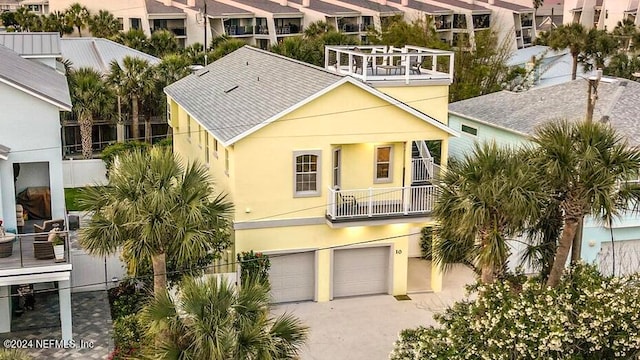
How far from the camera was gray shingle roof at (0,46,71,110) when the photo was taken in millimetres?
21703

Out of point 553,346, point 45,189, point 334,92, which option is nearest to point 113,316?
point 45,189

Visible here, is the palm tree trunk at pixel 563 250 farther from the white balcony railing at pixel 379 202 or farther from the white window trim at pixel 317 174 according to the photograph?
the white window trim at pixel 317 174

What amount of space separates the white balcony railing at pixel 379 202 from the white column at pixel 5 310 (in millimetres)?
9632

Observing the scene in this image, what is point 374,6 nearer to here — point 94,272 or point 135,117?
point 135,117

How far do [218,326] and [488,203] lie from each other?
6.25 meters

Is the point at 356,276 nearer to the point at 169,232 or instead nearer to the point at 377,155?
the point at 377,155

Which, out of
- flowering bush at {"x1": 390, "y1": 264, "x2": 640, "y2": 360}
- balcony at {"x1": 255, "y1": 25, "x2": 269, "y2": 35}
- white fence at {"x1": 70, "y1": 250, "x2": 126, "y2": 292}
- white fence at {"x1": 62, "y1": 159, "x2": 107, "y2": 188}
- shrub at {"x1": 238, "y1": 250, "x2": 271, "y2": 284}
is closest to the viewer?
flowering bush at {"x1": 390, "y1": 264, "x2": 640, "y2": 360}

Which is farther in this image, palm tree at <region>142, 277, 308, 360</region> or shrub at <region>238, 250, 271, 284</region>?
shrub at <region>238, 250, 271, 284</region>

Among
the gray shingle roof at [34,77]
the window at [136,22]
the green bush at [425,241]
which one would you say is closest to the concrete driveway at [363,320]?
→ the green bush at [425,241]

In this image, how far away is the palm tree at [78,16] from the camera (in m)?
73.0

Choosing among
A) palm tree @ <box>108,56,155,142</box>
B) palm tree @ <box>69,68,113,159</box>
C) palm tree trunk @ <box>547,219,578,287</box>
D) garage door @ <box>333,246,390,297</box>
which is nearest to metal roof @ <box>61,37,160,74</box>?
palm tree @ <box>108,56,155,142</box>

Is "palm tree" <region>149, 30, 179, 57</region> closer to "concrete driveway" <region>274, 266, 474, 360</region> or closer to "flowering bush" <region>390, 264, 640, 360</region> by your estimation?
"concrete driveway" <region>274, 266, 474, 360</region>

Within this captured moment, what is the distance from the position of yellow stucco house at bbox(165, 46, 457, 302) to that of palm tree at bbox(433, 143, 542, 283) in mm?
7160

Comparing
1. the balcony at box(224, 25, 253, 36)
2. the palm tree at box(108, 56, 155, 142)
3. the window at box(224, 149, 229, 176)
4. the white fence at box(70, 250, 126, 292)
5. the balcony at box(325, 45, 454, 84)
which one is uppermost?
the balcony at box(224, 25, 253, 36)
